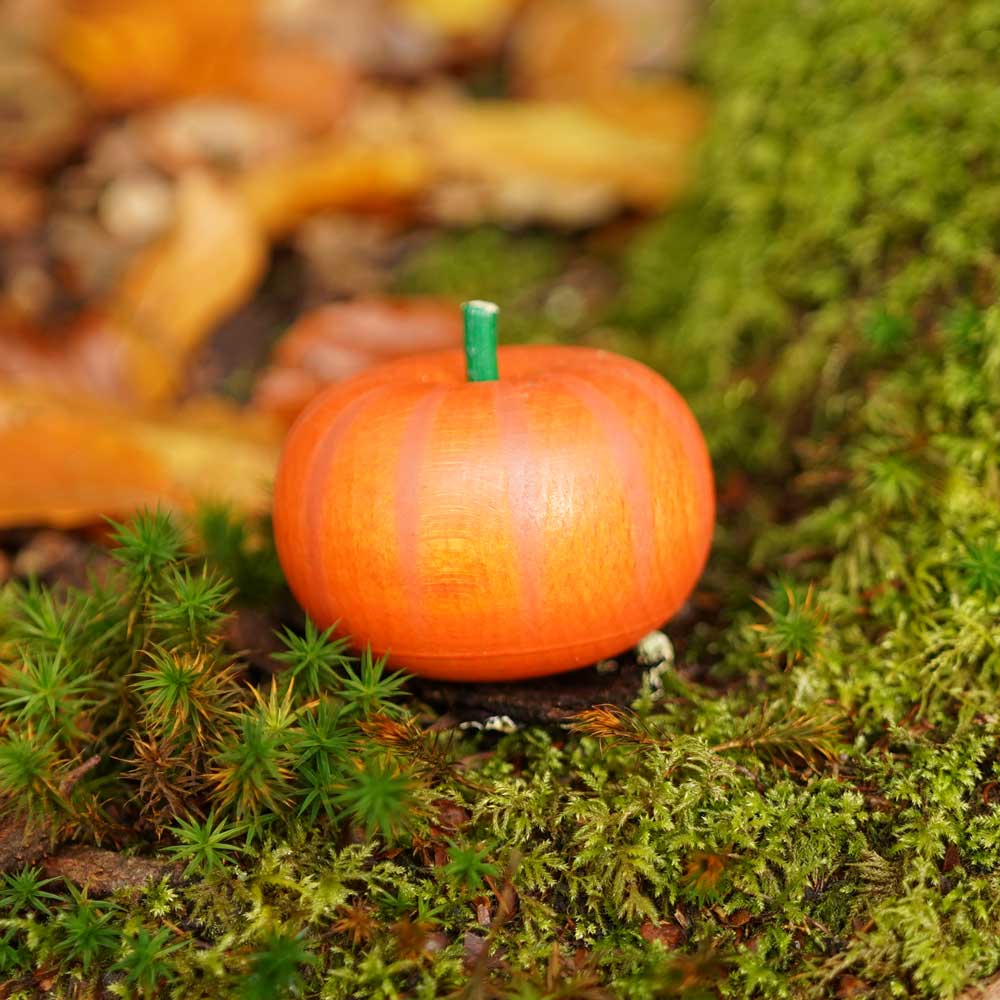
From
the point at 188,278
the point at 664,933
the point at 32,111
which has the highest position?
the point at 32,111

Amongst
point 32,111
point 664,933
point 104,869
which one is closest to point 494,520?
point 664,933

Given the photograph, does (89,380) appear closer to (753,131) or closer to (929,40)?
(753,131)

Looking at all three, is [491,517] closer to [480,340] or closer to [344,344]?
[480,340]

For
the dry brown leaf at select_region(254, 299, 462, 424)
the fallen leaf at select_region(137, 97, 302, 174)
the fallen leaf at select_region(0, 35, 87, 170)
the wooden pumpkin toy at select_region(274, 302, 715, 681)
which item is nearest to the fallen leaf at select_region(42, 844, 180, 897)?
the wooden pumpkin toy at select_region(274, 302, 715, 681)

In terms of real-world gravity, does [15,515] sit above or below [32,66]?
below

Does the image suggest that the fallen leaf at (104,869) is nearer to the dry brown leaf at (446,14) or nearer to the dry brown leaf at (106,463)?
the dry brown leaf at (106,463)

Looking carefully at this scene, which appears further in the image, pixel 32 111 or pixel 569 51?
pixel 569 51

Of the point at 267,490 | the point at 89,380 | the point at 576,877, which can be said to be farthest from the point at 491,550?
the point at 89,380
